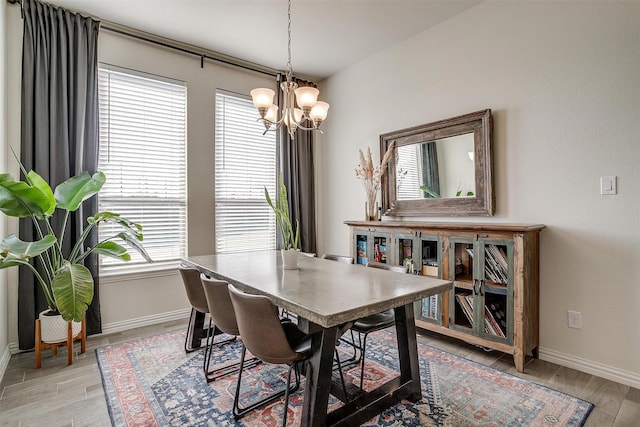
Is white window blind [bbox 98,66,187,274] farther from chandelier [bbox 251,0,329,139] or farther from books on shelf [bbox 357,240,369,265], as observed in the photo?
books on shelf [bbox 357,240,369,265]

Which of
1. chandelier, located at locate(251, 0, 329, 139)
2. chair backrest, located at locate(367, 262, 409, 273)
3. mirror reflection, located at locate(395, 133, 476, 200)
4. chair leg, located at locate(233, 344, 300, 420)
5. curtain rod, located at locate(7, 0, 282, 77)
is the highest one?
curtain rod, located at locate(7, 0, 282, 77)

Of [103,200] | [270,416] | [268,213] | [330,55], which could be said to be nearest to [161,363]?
[270,416]

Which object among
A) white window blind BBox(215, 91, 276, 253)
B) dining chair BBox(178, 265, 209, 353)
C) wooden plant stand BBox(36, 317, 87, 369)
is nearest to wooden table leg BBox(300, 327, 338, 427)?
dining chair BBox(178, 265, 209, 353)

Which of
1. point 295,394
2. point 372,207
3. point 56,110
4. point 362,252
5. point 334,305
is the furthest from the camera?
point 372,207

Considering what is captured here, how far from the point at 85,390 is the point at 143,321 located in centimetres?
120

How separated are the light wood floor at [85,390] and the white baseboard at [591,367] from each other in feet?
0.16

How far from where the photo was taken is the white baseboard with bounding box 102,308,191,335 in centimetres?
310

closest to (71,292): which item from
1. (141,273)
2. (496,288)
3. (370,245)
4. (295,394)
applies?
(141,273)

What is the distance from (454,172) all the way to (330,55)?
1.96 metres

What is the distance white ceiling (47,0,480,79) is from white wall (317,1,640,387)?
0.41 meters

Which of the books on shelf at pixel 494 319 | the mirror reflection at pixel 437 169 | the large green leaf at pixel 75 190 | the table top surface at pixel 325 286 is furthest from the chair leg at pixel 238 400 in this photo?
the mirror reflection at pixel 437 169

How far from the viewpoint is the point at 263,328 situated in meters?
1.54

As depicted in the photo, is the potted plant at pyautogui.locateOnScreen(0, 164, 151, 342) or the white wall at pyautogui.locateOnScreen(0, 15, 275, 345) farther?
the white wall at pyautogui.locateOnScreen(0, 15, 275, 345)

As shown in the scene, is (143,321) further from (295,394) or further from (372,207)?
(372,207)
